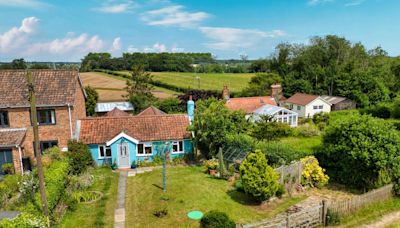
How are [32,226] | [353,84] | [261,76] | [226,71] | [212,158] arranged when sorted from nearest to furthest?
[32,226]
[212,158]
[353,84]
[261,76]
[226,71]

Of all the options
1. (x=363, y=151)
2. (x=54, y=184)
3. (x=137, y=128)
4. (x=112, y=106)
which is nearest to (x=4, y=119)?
(x=137, y=128)

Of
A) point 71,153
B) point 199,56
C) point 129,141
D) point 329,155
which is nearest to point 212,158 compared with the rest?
point 129,141

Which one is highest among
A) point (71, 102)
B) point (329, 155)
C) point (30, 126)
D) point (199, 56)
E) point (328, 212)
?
point (199, 56)

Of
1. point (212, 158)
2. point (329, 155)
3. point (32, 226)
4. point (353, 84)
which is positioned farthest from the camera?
point (353, 84)

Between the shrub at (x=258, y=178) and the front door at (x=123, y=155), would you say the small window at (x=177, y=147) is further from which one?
the shrub at (x=258, y=178)

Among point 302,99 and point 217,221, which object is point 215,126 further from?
point 302,99

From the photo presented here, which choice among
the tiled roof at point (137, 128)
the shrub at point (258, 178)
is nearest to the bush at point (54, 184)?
the tiled roof at point (137, 128)

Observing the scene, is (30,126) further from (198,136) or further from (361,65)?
(361,65)
